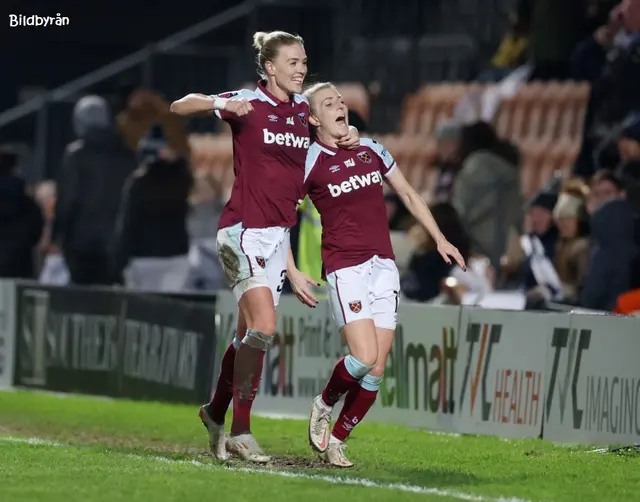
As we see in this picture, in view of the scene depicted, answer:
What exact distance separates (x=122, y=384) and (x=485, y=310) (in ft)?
14.4

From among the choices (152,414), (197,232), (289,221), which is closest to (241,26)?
(197,232)

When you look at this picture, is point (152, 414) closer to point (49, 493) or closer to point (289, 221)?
point (289, 221)

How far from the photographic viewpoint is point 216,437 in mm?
9195

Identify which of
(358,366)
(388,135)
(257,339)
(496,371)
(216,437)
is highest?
(388,135)

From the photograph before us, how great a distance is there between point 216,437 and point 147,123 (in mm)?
9036

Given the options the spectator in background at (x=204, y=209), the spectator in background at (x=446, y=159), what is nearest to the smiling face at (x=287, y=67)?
the spectator in background at (x=446, y=159)

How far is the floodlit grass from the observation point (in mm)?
7746

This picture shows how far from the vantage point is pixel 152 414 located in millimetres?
12891

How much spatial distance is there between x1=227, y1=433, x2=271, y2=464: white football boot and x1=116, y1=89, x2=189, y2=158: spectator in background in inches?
351

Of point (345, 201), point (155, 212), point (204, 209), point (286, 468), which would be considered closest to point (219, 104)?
point (345, 201)

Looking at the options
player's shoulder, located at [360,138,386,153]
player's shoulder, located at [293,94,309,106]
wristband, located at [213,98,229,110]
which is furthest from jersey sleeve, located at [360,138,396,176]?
wristband, located at [213,98,229,110]

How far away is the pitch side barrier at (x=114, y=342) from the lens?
13914 millimetres

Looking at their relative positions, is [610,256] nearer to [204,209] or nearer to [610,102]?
[610,102]

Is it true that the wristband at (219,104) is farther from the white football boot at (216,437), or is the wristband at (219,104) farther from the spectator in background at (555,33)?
the spectator in background at (555,33)
